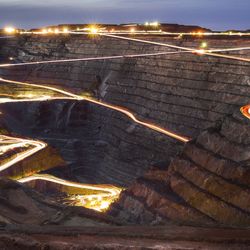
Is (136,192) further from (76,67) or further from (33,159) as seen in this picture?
(76,67)

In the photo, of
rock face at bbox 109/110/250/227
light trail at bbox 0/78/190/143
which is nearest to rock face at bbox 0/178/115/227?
rock face at bbox 109/110/250/227

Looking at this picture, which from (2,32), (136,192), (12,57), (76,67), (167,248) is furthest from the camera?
(2,32)

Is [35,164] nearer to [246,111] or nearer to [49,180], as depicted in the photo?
[49,180]

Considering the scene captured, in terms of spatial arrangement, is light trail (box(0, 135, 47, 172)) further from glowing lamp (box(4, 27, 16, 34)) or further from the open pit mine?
glowing lamp (box(4, 27, 16, 34))

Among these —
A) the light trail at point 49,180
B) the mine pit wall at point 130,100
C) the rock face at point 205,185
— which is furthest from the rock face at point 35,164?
the rock face at point 205,185

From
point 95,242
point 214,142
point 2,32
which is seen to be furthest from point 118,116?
point 2,32
